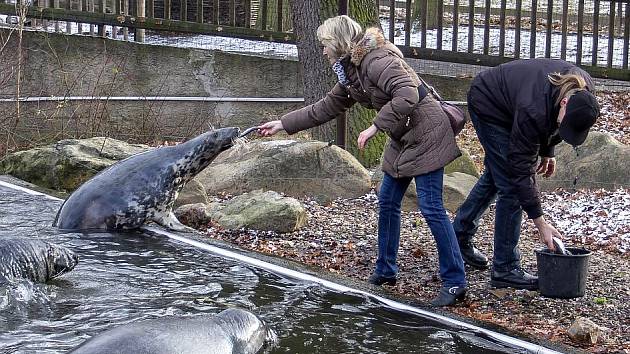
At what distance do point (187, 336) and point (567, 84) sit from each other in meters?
2.48

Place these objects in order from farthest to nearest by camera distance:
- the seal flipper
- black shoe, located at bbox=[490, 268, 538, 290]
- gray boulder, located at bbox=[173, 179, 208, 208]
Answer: gray boulder, located at bbox=[173, 179, 208, 208] → the seal flipper → black shoe, located at bbox=[490, 268, 538, 290]

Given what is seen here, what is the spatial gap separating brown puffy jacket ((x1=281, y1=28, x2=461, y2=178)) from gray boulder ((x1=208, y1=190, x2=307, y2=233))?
1.74 m

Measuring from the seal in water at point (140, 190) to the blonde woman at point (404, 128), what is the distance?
5.85ft

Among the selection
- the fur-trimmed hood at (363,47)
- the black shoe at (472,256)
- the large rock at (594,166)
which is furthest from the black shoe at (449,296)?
the large rock at (594,166)

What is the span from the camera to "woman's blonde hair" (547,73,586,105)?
5.47 metres

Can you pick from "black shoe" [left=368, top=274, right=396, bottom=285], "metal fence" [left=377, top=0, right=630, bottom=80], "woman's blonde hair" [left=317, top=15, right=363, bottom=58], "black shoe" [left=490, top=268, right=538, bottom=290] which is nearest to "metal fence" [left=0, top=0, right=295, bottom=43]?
"metal fence" [left=377, top=0, right=630, bottom=80]

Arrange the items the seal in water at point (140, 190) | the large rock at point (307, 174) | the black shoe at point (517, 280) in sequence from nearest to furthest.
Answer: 1. the black shoe at point (517, 280)
2. the seal in water at point (140, 190)
3. the large rock at point (307, 174)

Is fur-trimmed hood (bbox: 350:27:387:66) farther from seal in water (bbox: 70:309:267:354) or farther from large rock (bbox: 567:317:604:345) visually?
large rock (bbox: 567:317:604:345)

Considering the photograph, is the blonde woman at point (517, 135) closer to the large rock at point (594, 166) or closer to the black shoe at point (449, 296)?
the black shoe at point (449, 296)

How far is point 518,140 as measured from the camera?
5.68 meters

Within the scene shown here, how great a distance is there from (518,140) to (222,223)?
297cm

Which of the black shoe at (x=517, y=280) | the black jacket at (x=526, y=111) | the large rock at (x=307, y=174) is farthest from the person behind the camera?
the large rock at (x=307, y=174)

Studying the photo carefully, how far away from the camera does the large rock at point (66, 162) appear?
9.12 meters

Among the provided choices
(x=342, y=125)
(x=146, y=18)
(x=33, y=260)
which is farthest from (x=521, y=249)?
(x=146, y=18)
